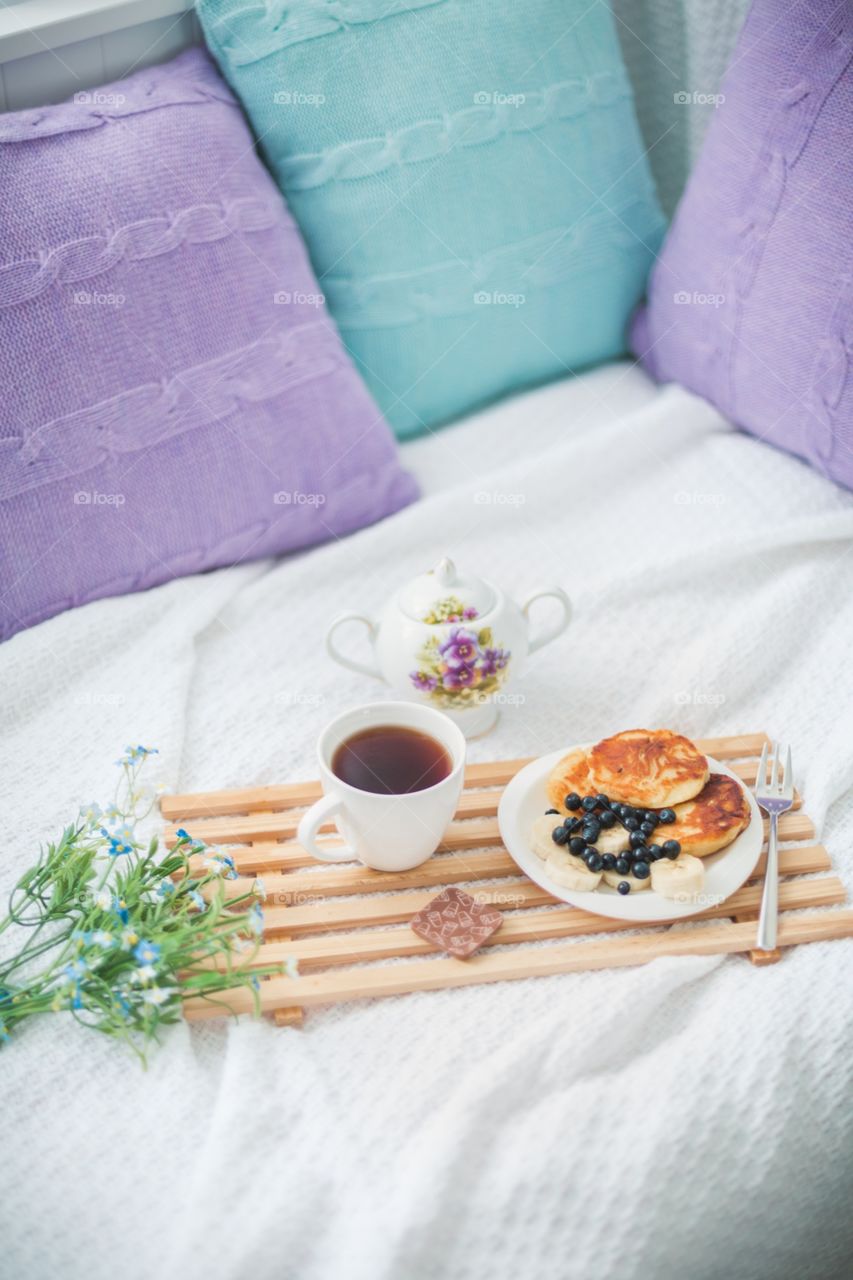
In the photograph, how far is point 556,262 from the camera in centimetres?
138

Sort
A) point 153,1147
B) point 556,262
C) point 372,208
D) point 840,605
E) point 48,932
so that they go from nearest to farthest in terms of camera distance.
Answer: point 153,1147, point 48,932, point 840,605, point 372,208, point 556,262

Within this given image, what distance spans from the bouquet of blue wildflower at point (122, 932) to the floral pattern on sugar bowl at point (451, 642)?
0.24m

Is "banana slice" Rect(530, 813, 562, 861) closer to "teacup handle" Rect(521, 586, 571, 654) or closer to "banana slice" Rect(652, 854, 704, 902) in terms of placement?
"banana slice" Rect(652, 854, 704, 902)

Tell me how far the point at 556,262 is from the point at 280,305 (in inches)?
14.8

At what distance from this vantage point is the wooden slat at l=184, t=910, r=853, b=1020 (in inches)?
31.9

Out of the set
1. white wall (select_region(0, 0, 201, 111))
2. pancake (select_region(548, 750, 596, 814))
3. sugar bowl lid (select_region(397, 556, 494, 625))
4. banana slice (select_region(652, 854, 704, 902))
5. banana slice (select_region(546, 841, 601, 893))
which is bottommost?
banana slice (select_region(652, 854, 704, 902))

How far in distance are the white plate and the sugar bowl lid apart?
0.48 feet

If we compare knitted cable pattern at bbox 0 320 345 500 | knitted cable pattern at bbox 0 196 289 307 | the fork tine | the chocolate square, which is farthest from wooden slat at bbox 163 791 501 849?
knitted cable pattern at bbox 0 196 289 307

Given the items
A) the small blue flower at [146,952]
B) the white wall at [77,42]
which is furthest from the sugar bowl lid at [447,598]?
the white wall at [77,42]

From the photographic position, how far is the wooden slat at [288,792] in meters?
0.97

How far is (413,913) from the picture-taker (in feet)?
2.87

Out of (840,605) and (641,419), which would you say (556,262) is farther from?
(840,605)

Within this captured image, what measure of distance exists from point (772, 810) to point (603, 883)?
0.53 feet

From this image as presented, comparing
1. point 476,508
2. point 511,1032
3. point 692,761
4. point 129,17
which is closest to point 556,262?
point 476,508
